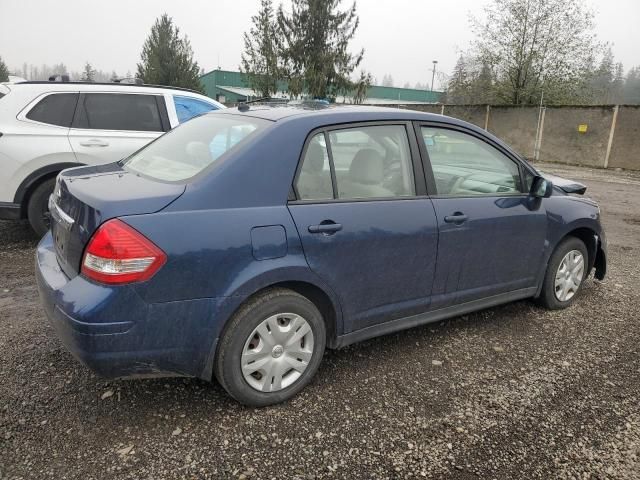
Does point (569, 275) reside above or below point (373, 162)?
below

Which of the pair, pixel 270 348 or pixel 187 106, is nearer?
pixel 270 348

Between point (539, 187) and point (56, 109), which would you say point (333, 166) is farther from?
point (56, 109)

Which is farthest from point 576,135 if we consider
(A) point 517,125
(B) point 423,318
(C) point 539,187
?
A: (B) point 423,318

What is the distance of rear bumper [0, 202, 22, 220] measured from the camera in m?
5.12

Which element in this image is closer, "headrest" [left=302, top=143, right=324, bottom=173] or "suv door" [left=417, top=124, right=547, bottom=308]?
"headrest" [left=302, top=143, right=324, bottom=173]

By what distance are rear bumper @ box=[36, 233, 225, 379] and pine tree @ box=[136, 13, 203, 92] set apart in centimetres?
3342

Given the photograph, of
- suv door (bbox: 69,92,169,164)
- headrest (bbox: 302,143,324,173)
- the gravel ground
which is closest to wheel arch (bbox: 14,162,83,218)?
suv door (bbox: 69,92,169,164)

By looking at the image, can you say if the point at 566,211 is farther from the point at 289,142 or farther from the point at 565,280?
the point at 289,142

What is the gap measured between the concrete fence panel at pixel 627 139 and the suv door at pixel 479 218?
15.7 metres

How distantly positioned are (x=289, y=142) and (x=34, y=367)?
2.08 m

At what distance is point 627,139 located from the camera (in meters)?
16.6

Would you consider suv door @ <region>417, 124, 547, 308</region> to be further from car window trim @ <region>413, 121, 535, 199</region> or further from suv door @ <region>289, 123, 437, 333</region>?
suv door @ <region>289, 123, 437, 333</region>

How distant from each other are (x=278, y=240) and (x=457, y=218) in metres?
1.32

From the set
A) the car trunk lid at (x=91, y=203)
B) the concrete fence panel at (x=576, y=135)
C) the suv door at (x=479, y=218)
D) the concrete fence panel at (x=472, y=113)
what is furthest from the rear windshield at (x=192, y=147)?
the concrete fence panel at (x=472, y=113)
